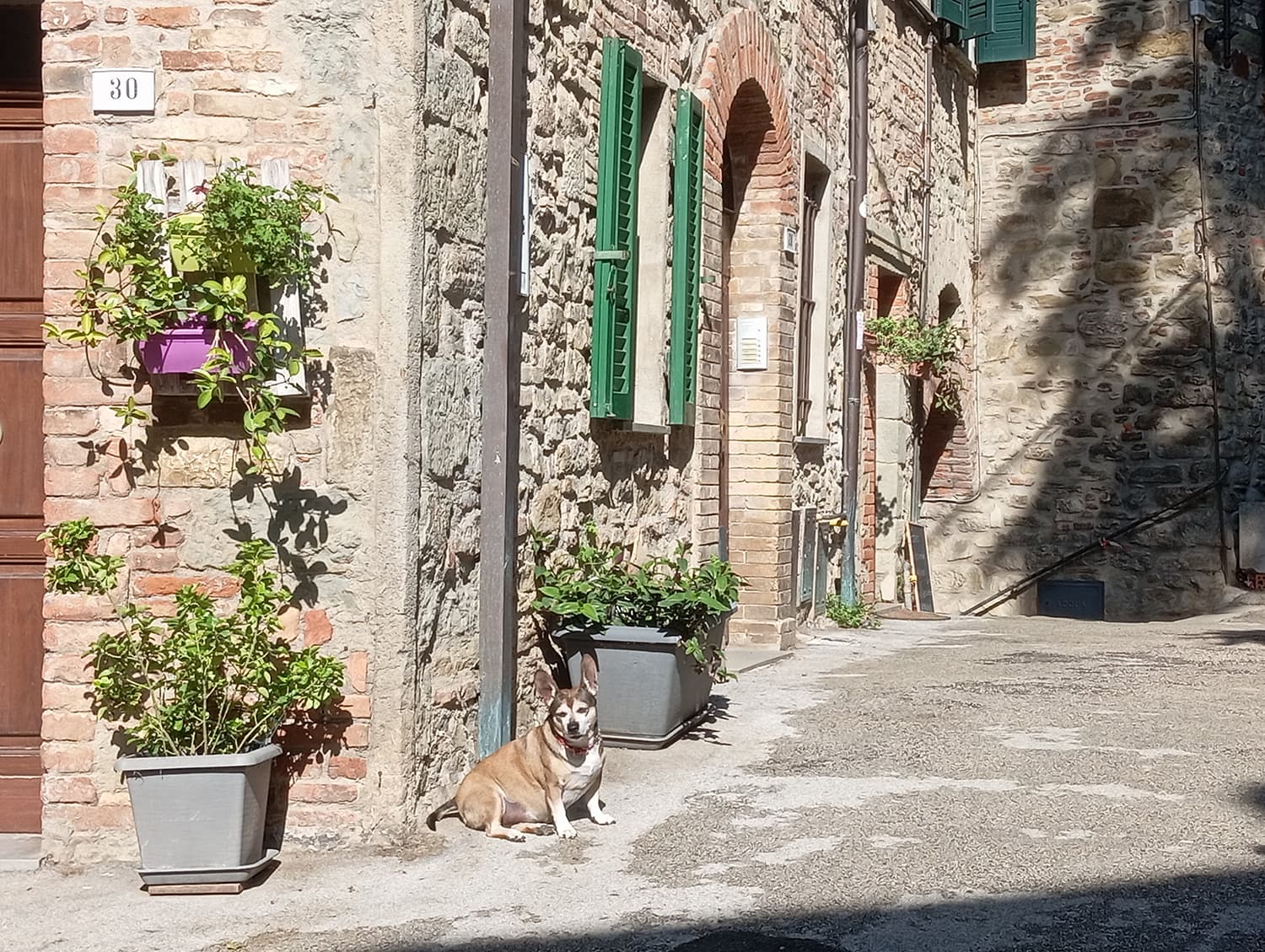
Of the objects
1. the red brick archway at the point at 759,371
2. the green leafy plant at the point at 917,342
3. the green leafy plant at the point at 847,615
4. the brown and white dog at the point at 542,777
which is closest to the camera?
the brown and white dog at the point at 542,777

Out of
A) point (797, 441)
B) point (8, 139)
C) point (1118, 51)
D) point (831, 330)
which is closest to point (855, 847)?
point (8, 139)

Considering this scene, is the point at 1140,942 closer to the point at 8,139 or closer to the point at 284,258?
the point at 284,258

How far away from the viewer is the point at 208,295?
4488 millimetres

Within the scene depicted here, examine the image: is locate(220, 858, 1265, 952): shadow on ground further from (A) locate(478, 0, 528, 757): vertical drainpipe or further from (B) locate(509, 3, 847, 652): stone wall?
(B) locate(509, 3, 847, 652): stone wall

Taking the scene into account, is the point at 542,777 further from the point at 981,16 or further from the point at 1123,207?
the point at 981,16

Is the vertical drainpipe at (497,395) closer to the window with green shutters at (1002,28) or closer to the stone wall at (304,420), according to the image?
the stone wall at (304,420)

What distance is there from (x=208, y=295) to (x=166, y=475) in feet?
2.07

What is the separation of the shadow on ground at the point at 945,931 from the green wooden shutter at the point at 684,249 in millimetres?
3643

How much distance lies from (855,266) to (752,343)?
2.09 metres

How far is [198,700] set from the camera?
14.9 feet

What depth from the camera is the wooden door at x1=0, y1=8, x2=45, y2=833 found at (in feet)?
16.3

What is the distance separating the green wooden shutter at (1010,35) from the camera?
14.0 m

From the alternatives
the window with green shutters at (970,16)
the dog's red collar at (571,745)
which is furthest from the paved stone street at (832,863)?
the window with green shutters at (970,16)

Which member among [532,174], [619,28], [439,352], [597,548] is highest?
[619,28]
